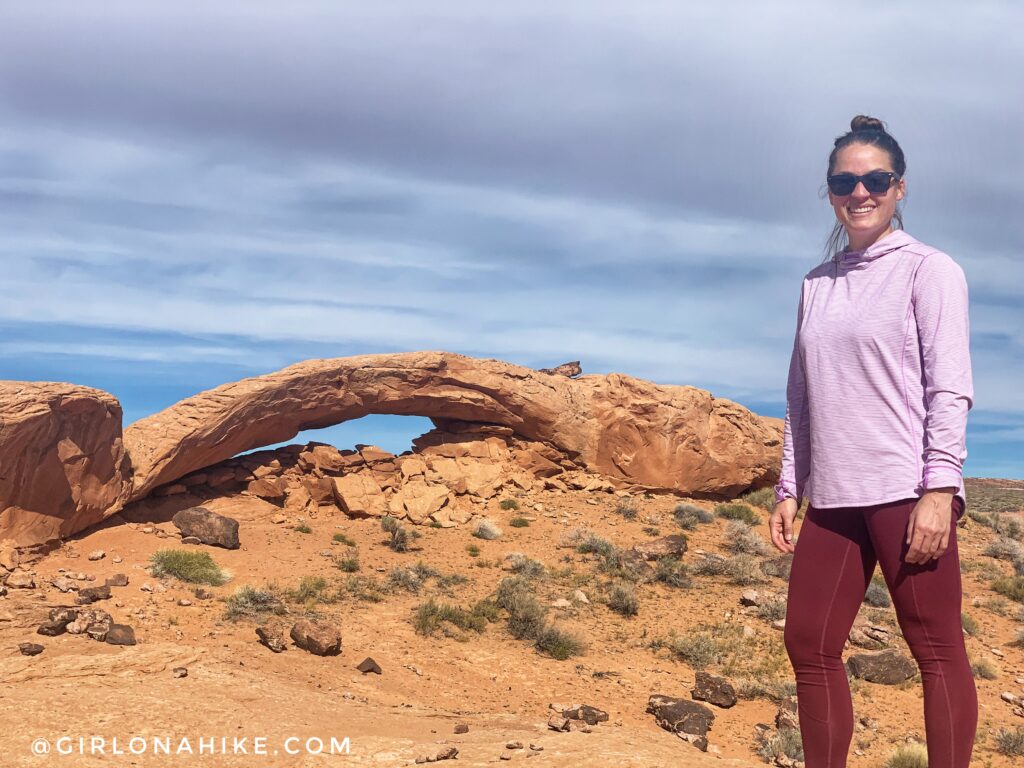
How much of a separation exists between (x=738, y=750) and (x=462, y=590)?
204 inches

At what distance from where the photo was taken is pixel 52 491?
1230 cm

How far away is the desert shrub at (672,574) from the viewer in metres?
13.3

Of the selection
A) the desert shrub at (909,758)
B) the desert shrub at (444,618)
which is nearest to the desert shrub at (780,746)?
the desert shrub at (909,758)

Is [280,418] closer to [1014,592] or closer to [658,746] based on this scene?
[658,746]

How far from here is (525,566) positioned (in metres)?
13.5

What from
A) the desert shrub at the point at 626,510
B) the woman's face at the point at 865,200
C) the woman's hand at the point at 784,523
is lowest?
the desert shrub at the point at 626,510

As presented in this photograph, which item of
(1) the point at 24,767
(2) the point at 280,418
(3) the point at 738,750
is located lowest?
(3) the point at 738,750

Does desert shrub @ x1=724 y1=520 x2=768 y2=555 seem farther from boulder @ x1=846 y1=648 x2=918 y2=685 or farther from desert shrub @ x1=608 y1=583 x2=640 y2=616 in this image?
boulder @ x1=846 y1=648 x2=918 y2=685

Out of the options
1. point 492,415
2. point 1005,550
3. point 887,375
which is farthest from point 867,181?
point 1005,550

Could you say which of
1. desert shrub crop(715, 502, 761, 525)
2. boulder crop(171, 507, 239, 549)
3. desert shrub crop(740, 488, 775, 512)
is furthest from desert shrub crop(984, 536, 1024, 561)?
boulder crop(171, 507, 239, 549)

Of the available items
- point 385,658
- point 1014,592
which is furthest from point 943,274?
point 1014,592

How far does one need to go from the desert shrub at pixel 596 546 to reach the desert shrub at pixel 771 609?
279 centimetres

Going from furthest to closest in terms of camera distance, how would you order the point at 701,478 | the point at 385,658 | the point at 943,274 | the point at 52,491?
the point at 701,478, the point at 52,491, the point at 385,658, the point at 943,274

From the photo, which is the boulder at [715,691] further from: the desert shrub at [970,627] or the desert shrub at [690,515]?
the desert shrub at [690,515]
